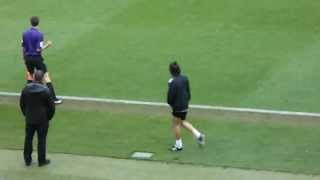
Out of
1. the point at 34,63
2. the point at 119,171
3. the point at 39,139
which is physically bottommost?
the point at 119,171

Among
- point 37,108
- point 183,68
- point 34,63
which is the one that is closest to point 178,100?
point 37,108

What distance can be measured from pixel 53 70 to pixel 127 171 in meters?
6.27

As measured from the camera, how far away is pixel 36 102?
38.3ft

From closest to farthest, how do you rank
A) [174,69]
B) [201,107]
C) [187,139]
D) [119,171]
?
[119,171], [174,69], [187,139], [201,107]

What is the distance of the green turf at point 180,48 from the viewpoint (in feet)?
51.9

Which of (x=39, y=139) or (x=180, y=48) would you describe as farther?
(x=180, y=48)

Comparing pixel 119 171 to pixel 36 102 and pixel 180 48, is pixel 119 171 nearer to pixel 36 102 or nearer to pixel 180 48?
pixel 36 102

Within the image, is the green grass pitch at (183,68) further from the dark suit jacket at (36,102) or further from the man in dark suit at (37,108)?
the dark suit jacket at (36,102)

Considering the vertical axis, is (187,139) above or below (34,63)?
below

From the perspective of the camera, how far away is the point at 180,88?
40.2ft

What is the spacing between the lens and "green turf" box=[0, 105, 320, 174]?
12.2m

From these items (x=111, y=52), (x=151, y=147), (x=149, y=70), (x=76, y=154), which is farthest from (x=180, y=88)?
(x=111, y=52)

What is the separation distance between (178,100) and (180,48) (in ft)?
21.3

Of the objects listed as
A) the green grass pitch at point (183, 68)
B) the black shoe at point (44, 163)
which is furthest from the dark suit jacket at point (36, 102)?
the green grass pitch at point (183, 68)
